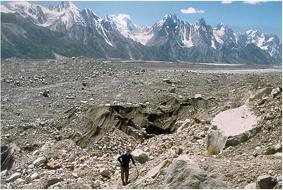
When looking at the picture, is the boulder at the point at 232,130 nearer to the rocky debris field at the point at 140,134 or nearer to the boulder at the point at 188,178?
the rocky debris field at the point at 140,134

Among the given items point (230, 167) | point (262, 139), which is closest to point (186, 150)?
point (262, 139)

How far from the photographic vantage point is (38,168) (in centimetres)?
2480

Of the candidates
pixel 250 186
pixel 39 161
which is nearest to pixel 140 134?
pixel 39 161

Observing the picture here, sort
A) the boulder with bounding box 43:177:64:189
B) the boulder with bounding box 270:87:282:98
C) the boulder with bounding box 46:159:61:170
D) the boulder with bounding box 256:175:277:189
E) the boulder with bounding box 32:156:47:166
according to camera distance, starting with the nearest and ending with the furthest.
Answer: the boulder with bounding box 256:175:277:189
the boulder with bounding box 270:87:282:98
the boulder with bounding box 43:177:64:189
the boulder with bounding box 46:159:61:170
the boulder with bounding box 32:156:47:166

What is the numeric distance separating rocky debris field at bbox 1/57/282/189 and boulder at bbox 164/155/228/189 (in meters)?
0.03

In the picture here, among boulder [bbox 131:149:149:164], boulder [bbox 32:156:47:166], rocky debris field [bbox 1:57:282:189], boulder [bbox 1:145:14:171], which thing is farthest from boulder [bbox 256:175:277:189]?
boulder [bbox 1:145:14:171]

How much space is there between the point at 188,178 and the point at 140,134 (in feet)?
42.7

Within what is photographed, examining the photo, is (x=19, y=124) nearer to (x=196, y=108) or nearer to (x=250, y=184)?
(x=196, y=108)

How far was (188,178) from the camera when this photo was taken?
14.7 m

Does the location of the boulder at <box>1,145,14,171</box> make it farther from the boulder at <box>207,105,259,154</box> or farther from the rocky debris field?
the boulder at <box>207,105,259,154</box>

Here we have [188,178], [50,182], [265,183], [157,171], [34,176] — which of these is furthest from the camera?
[34,176]

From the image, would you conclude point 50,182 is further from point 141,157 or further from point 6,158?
point 6,158

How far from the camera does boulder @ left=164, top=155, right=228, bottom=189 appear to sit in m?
14.4

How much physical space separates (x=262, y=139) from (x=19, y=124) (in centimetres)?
1906
